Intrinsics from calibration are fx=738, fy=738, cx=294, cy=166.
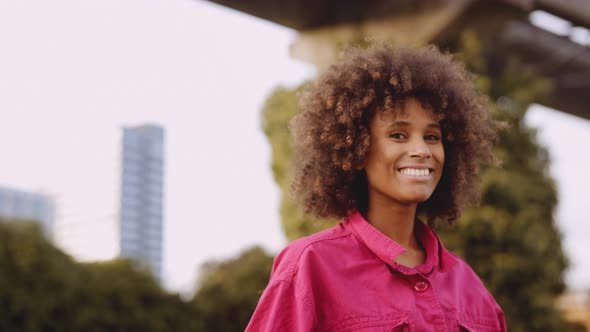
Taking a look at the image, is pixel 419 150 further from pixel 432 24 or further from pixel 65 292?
pixel 432 24

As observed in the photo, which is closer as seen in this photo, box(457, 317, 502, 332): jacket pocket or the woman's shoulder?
the woman's shoulder

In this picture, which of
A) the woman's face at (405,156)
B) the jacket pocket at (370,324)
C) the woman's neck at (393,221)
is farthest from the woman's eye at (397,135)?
the jacket pocket at (370,324)

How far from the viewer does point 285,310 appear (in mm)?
1840

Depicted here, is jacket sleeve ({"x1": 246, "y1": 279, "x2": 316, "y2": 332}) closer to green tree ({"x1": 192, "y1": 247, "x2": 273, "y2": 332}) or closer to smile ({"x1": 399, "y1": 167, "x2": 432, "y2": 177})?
smile ({"x1": 399, "y1": 167, "x2": 432, "y2": 177})

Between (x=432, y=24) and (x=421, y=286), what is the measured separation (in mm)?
6269

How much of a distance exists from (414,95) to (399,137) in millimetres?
146

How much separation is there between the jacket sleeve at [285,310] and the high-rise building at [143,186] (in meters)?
7.78

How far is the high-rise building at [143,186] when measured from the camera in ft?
31.7

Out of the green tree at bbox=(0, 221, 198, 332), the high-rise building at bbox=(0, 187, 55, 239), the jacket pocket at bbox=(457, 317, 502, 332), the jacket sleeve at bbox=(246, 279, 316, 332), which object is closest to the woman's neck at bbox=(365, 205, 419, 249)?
the jacket pocket at bbox=(457, 317, 502, 332)

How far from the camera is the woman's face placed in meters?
2.09

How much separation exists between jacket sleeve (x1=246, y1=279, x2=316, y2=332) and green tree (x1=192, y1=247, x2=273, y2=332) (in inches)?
194

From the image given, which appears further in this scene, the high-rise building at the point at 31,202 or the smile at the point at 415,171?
the high-rise building at the point at 31,202

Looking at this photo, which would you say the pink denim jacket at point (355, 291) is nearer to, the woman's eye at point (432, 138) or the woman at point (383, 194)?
the woman at point (383, 194)

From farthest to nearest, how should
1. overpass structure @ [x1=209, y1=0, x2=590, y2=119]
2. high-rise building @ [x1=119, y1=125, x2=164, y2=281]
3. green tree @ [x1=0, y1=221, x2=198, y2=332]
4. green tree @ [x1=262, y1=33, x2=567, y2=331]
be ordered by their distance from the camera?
high-rise building @ [x1=119, y1=125, x2=164, y2=281] < overpass structure @ [x1=209, y1=0, x2=590, y2=119] < green tree @ [x1=262, y1=33, x2=567, y2=331] < green tree @ [x1=0, y1=221, x2=198, y2=332]
